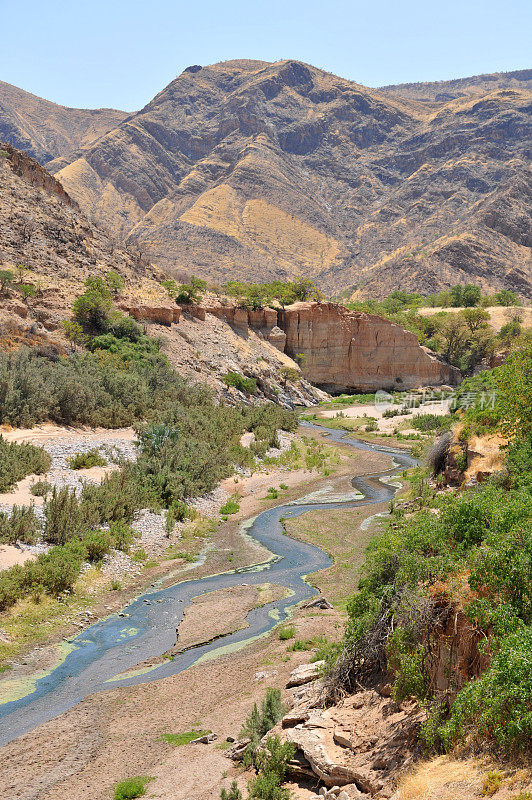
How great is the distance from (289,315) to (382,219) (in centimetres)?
9019

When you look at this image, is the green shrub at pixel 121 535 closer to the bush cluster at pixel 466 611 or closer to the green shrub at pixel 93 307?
the bush cluster at pixel 466 611

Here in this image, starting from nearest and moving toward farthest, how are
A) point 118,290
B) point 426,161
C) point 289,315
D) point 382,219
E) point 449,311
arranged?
point 118,290
point 289,315
point 449,311
point 382,219
point 426,161

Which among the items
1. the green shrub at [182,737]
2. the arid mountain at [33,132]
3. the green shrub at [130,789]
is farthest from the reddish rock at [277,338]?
the arid mountain at [33,132]

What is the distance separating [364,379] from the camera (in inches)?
2844

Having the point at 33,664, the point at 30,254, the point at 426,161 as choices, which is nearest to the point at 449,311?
the point at 30,254

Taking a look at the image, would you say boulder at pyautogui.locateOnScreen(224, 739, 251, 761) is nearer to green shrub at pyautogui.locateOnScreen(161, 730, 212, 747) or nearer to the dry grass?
green shrub at pyautogui.locateOnScreen(161, 730, 212, 747)

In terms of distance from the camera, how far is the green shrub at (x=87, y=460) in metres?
24.8

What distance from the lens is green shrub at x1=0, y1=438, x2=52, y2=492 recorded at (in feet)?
67.9

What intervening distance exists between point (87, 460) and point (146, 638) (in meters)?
11.9

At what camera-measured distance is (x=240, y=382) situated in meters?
50.7

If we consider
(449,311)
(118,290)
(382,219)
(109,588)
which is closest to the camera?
(109,588)

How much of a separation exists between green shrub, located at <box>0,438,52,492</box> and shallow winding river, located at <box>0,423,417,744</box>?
7096 mm

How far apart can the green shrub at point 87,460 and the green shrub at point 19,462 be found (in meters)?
1.20

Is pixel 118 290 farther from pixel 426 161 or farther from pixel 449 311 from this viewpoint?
pixel 426 161
